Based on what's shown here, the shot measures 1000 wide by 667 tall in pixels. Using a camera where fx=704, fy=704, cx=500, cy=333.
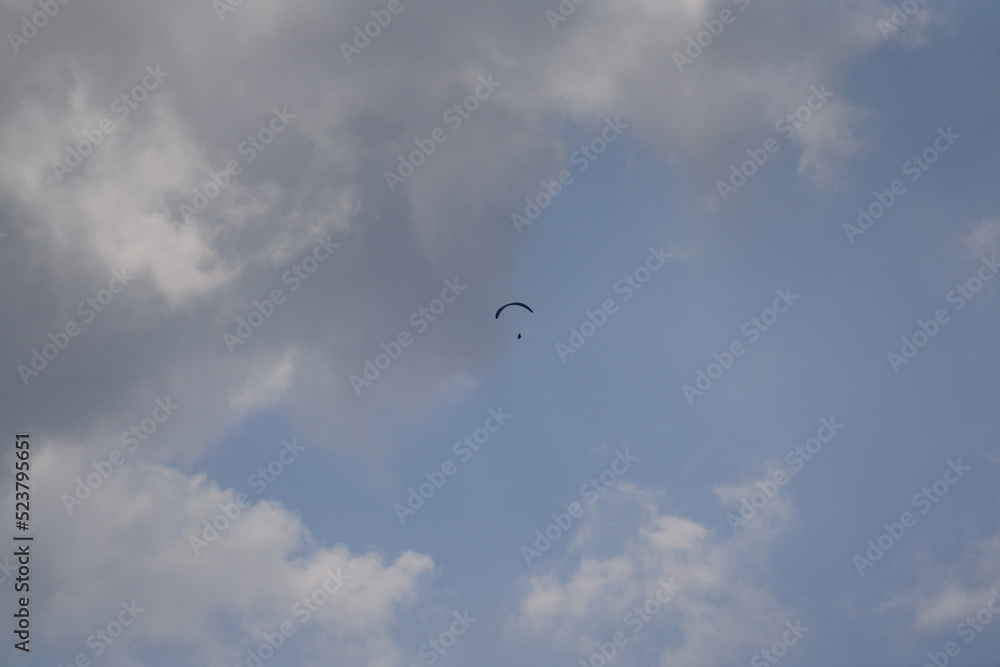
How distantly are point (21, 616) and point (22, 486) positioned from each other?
56.5ft

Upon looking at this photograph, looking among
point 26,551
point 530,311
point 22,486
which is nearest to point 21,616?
point 26,551

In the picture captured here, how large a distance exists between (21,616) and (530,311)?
82.0m

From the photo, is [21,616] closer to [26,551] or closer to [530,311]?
[26,551]

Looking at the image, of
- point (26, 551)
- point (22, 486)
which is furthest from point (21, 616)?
point (22, 486)

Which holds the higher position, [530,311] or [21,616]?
[530,311]

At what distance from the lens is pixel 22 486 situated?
86062 mm

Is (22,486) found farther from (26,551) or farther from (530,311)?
(530,311)

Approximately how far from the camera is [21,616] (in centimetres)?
8862

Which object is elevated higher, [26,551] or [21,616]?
[26,551]

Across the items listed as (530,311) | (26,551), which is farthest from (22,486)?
(530,311)

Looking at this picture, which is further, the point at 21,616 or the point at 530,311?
the point at 530,311

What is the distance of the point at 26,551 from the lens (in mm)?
91375

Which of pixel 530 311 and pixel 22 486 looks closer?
pixel 22 486

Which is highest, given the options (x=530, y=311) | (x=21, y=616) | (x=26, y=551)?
(x=530, y=311)
